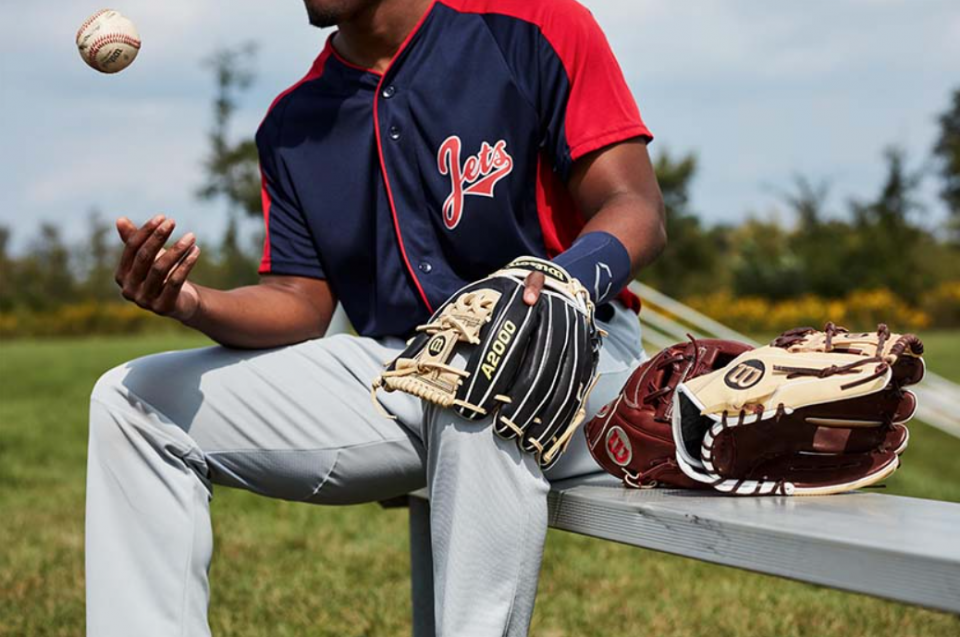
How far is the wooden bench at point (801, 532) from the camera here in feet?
3.67

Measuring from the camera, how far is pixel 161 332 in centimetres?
2506

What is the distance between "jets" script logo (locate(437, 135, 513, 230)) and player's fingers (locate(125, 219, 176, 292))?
0.64 metres

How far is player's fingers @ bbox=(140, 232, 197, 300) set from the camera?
1727mm

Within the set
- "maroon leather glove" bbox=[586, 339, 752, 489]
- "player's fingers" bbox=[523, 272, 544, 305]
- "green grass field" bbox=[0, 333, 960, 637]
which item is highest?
"player's fingers" bbox=[523, 272, 544, 305]

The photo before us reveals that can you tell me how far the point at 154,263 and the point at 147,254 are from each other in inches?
1.1

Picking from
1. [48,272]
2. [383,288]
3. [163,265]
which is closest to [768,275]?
[48,272]

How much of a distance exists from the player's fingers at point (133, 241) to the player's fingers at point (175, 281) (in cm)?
7

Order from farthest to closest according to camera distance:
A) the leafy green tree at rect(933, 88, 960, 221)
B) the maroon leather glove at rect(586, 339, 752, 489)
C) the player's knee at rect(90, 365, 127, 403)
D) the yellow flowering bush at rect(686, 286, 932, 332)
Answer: the leafy green tree at rect(933, 88, 960, 221)
the yellow flowering bush at rect(686, 286, 932, 332)
the player's knee at rect(90, 365, 127, 403)
the maroon leather glove at rect(586, 339, 752, 489)

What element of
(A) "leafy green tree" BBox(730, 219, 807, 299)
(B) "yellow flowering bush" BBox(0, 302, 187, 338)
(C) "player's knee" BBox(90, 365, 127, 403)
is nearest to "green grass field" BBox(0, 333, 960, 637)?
(C) "player's knee" BBox(90, 365, 127, 403)

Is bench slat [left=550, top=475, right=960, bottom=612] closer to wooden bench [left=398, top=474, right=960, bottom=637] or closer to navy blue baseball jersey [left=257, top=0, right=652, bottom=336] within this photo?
wooden bench [left=398, top=474, right=960, bottom=637]

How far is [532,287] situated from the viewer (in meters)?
1.61

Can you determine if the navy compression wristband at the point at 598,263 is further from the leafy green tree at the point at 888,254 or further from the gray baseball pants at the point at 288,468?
the leafy green tree at the point at 888,254

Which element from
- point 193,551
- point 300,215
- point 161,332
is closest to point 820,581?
point 193,551

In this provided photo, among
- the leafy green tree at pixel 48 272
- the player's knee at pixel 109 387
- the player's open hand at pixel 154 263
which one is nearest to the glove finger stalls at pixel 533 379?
the player's open hand at pixel 154 263
